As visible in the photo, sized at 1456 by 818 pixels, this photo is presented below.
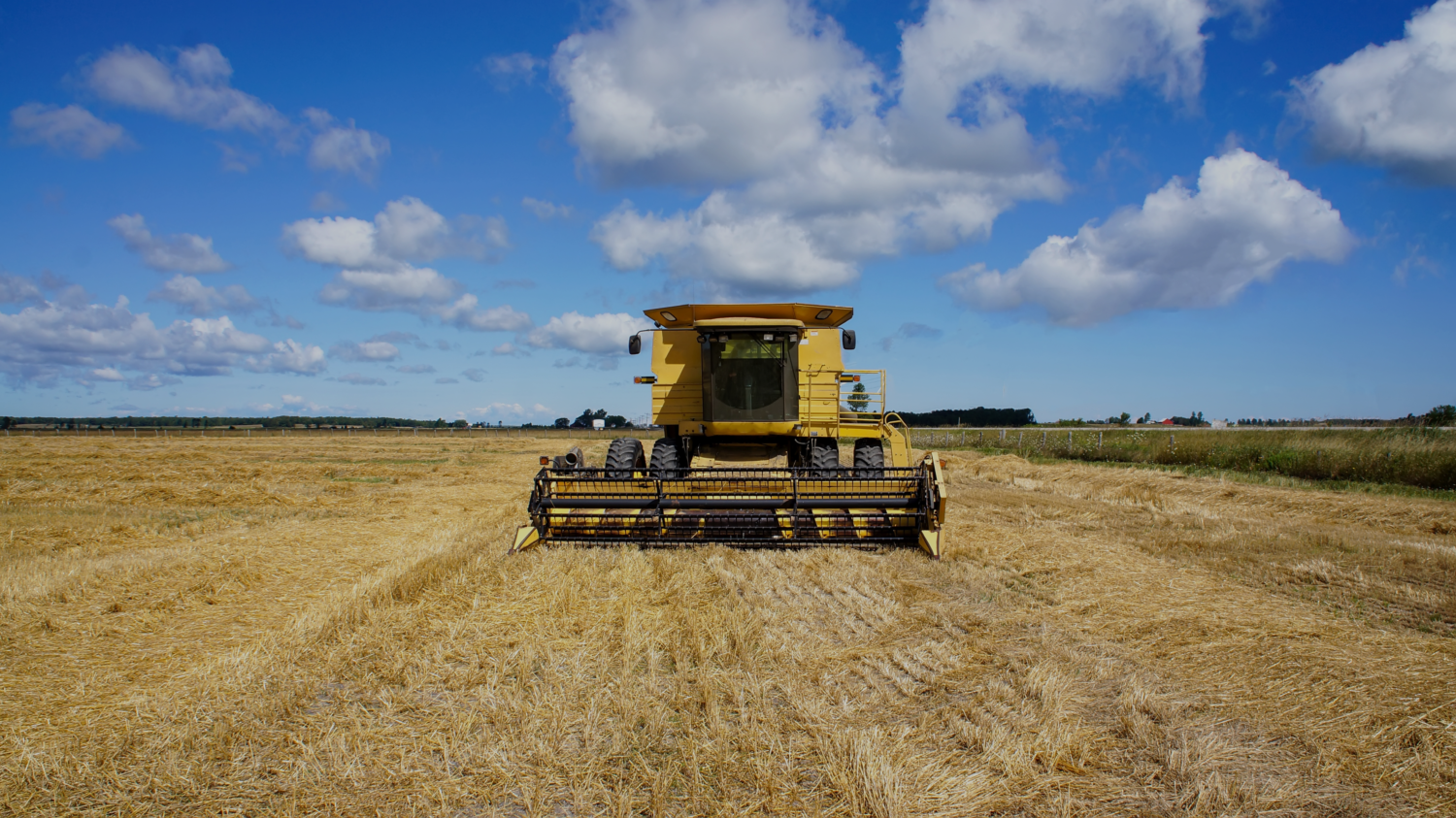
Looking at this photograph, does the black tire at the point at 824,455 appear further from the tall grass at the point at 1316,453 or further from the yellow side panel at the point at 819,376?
the tall grass at the point at 1316,453

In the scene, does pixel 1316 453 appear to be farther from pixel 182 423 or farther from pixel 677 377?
pixel 182 423

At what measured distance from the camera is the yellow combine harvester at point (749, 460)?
8.10m

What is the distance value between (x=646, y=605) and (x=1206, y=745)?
11.8 ft

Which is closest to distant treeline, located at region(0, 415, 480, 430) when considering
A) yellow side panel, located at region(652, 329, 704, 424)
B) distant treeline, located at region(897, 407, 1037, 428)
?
distant treeline, located at region(897, 407, 1037, 428)

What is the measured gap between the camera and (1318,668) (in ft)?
14.0

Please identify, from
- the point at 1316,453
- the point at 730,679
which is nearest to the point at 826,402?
the point at 730,679

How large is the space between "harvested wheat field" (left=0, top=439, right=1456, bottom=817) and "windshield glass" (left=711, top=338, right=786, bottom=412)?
3.19 m

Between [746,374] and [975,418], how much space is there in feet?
242

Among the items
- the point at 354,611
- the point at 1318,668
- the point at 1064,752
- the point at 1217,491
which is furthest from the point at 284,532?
the point at 1217,491

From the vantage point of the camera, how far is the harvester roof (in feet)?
35.1

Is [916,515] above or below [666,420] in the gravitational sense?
below

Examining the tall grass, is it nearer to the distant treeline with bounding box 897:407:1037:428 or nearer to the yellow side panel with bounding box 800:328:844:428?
the yellow side panel with bounding box 800:328:844:428

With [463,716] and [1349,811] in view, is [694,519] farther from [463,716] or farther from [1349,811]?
[1349,811]

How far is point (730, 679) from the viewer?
4.11m
